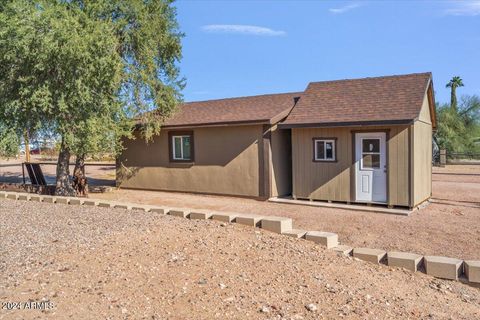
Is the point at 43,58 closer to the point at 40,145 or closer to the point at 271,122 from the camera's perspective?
the point at 40,145

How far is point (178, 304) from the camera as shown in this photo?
4188mm

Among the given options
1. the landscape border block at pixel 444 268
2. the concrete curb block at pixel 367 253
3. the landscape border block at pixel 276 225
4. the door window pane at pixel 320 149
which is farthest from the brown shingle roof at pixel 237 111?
the landscape border block at pixel 444 268

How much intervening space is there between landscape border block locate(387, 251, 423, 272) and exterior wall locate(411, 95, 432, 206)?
5.60 m

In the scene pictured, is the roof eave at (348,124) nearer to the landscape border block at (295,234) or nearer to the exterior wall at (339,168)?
the exterior wall at (339,168)

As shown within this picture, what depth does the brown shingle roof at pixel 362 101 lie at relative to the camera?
1100 centimetres

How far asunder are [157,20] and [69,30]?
3.54 metres

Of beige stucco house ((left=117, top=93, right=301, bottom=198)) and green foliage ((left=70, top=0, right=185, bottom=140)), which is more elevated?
green foliage ((left=70, top=0, right=185, bottom=140))

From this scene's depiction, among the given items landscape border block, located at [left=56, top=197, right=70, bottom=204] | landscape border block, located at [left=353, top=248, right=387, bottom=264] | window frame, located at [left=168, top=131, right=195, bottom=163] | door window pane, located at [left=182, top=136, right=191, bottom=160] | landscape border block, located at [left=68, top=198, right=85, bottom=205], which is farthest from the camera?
door window pane, located at [left=182, top=136, right=191, bottom=160]

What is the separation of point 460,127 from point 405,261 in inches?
1299

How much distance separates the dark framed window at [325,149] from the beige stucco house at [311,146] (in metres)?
0.03

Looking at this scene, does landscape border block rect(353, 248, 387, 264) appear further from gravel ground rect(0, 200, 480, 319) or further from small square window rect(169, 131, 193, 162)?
small square window rect(169, 131, 193, 162)

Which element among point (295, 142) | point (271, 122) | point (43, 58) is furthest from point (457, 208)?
point (43, 58)

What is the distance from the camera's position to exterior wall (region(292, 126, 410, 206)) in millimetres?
10906

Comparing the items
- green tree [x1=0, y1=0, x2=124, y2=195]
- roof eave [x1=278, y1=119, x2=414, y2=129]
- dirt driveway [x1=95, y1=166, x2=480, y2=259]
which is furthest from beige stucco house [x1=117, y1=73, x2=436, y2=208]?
green tree [x1=0, y1=0, x2=124, y2=195]
